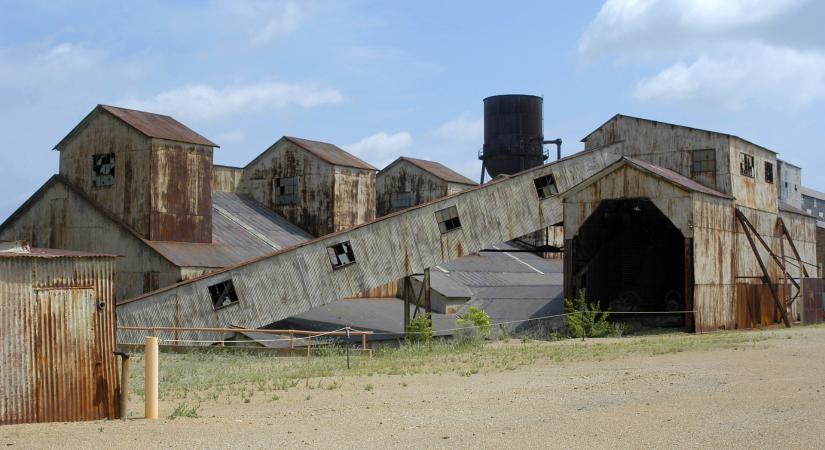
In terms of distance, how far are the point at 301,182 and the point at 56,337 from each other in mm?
32278

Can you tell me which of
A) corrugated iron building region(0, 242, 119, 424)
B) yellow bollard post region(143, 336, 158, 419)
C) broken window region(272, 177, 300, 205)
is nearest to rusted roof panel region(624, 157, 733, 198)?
broken window region(272, 177, 300, 205)

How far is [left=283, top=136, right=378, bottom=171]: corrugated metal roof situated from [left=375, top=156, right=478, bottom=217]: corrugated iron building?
6.43m

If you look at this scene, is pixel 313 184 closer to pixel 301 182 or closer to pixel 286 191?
pixel 301 182

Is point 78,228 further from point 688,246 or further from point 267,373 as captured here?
point 688,246

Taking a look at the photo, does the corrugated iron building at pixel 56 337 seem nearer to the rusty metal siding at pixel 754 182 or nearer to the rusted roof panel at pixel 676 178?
the rusted roof panel at pixel 676 178

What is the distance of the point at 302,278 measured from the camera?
103ft

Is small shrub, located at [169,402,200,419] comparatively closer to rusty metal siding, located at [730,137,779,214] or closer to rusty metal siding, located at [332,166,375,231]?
rusty metal siding, located at [730,137,779,214]

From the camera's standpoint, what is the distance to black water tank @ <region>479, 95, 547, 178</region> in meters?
60.0

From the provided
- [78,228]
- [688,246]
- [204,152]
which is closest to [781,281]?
[688,246]

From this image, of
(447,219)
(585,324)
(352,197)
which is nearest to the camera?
(585,324)

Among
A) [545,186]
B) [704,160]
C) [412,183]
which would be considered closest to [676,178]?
[704,160]

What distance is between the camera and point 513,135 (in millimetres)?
60219

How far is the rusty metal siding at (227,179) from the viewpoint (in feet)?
153

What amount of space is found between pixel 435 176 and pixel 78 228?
22.0 meters
